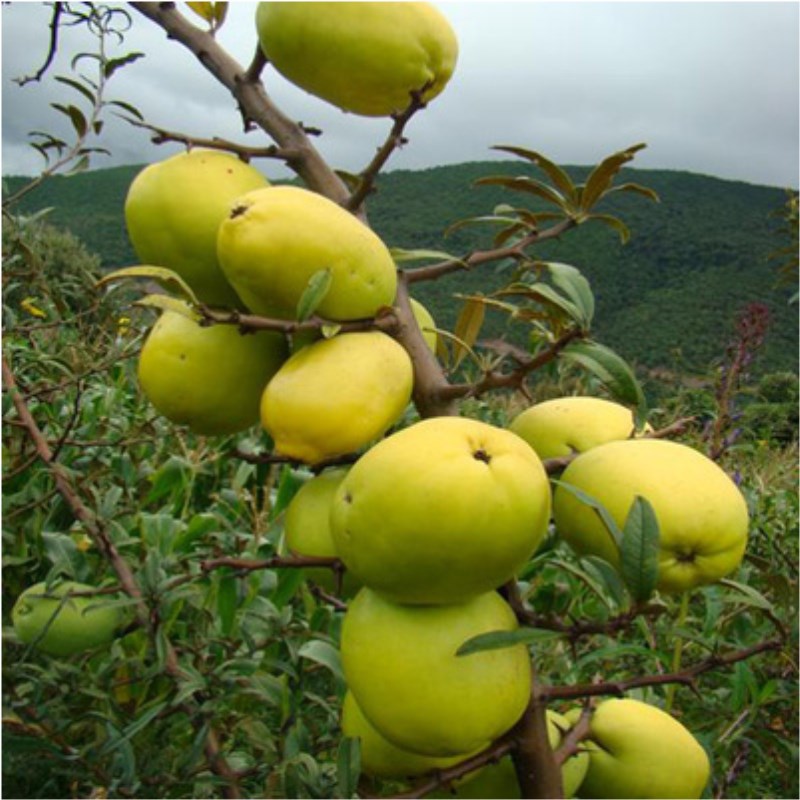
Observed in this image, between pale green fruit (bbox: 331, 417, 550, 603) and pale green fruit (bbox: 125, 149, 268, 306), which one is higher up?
pale green fruit (bbox: 125, 149, 268, 306)

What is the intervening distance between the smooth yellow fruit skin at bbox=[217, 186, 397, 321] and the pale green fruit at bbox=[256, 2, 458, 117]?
153 millimetres

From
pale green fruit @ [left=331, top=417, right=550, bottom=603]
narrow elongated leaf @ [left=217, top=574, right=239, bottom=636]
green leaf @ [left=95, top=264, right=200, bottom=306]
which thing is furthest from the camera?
narrow elongated leaf @ [left=217, top=574, right=239, bottom=636]

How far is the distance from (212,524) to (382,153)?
1.49 meters

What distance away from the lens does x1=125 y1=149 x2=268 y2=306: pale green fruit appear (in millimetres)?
910

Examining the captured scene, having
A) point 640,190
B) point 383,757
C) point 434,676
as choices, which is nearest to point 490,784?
point 383,757

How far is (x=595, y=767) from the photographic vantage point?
100 centimetres

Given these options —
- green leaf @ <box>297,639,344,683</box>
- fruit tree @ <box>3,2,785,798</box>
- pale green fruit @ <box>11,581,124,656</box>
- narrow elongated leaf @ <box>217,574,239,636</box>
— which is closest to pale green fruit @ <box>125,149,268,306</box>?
fruit tree @ <box>3,2,785,798</box>

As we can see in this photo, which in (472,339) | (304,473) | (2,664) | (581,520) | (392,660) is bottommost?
(2,664)

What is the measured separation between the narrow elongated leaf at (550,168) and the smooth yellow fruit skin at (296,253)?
0.25 meters

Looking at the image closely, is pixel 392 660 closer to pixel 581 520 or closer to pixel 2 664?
pixel 581 520

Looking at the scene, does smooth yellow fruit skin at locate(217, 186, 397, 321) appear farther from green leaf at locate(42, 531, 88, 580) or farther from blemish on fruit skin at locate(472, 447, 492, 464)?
green leaf at locate(42, 531, 88, 580)

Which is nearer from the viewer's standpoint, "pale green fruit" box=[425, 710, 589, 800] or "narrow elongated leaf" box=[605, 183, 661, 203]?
"pale green fruit" box=[425, 710, 589, 800]

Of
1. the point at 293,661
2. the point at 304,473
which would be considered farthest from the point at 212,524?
the point at 293,661

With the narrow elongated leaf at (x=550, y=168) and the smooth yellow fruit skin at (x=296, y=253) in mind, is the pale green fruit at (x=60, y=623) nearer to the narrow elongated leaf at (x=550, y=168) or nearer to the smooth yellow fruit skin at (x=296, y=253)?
the smooth yellow fruit skin at (x=296, y=253)
